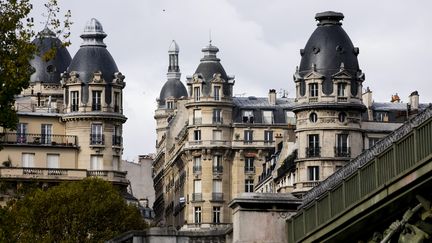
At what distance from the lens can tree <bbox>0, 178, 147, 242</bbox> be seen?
547ft

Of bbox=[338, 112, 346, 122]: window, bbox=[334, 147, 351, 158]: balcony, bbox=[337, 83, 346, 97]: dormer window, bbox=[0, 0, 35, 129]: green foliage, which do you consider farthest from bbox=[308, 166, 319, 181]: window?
bbox=[0, 0, 35, 129]: green foliage

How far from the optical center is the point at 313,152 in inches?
7279

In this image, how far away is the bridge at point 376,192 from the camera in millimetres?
51094

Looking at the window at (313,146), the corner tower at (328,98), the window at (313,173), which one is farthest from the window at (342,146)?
the window at (313,173)

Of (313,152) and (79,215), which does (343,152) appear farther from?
(79,215)

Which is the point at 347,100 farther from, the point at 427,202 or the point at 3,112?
the point at 427,202

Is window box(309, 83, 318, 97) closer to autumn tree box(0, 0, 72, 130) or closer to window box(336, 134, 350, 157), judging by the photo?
window box(336, 134, 350, 157)

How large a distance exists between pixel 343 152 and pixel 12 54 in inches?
4437

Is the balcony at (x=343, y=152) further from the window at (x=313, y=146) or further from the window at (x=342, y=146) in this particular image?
the window at (x=313, y=146)

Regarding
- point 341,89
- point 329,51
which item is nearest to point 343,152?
point 341,89

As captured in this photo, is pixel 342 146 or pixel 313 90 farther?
pixel 313 90

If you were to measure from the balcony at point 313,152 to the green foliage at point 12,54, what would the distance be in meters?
111

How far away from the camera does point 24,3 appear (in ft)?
242

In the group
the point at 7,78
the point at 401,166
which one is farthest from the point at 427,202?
the point at 7,78
